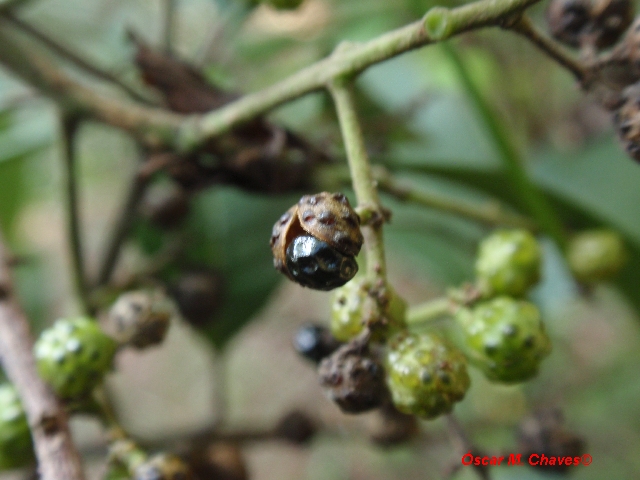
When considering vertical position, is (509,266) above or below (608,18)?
below

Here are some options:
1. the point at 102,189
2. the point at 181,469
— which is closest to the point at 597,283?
the point at 181,469

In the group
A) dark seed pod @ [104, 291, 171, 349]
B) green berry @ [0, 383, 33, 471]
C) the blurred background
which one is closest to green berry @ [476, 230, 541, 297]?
the blurred background

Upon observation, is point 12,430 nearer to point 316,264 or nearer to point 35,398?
point 35,398

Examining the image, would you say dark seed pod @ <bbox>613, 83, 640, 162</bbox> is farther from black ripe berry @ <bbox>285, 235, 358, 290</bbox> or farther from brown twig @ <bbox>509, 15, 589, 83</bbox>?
black ripe berry @ <bbox>285, 235, 358, 290</bbox>

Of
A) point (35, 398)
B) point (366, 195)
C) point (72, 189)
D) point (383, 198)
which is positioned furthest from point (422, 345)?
point (383, 198)

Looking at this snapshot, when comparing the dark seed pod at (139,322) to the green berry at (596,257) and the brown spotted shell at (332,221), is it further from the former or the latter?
the green berry at (596,257)

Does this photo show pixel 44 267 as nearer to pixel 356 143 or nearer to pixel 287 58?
pixel 287 58

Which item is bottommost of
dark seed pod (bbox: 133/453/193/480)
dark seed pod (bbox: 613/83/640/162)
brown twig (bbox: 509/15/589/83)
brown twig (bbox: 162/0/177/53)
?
dark seed pod (bbox: 133/453/193/480)
